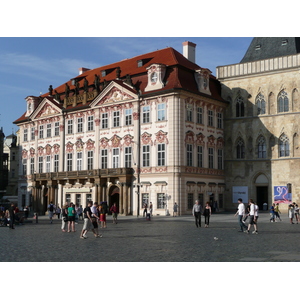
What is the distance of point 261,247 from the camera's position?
19172mm

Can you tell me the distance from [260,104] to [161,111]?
36.6ft

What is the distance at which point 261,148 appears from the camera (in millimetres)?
56625

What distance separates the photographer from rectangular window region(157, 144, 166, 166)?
52938 millimetres

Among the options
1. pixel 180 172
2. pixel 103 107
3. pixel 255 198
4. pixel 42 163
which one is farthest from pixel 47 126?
pixel 255 198

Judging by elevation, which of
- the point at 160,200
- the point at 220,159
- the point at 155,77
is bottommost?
the point at 160,200

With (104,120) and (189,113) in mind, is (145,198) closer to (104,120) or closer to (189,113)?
(189,113)

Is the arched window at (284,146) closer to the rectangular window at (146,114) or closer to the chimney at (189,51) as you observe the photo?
the rectangular window at (146,114)

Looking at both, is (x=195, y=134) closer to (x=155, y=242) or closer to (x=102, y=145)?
(x=102, y=145)

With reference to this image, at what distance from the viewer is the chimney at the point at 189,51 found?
62.1 m

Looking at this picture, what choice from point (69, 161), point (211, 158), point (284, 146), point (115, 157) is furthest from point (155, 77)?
point (69, 161)

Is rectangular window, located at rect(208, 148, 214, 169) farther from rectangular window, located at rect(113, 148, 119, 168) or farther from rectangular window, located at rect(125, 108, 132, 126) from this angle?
rectangular window, located at rect(113, 148, 119, 168)

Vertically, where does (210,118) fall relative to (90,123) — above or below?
below

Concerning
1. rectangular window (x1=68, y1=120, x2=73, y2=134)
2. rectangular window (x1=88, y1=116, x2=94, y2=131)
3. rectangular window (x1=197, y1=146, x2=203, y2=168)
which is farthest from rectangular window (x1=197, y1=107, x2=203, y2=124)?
rectangular window (x1=68, y1=120, x2=73, y2=134)

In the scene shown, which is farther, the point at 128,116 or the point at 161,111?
the point at 128,116
